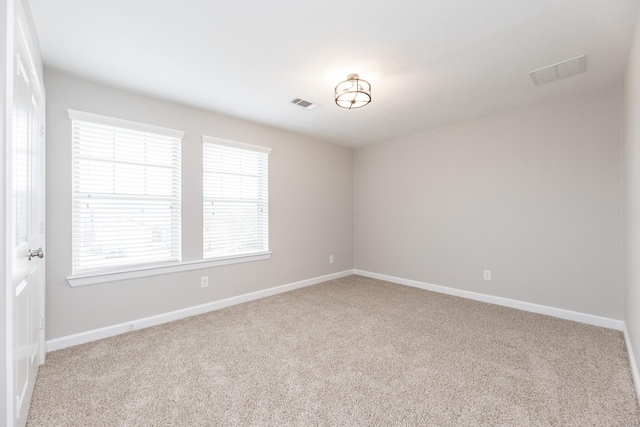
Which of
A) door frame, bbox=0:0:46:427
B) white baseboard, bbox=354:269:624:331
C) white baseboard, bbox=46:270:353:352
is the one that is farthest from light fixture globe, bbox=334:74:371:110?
white baseboard, bbox=354:269:624:331

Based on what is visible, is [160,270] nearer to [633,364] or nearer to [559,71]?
[633,364]

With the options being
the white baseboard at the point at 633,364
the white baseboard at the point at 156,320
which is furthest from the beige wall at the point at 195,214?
the white baseboard at the point at 633,364

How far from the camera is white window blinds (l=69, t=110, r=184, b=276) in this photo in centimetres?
269

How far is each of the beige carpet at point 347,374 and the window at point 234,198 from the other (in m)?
0.96

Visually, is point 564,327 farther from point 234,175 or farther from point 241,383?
point 234,175

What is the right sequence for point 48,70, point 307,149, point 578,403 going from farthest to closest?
point 307,149 → point 48,70 → point 578,403

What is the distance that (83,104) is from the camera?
2.69 metres

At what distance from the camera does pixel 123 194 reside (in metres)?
2.89

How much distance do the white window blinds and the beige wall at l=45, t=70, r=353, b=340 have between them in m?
0.08

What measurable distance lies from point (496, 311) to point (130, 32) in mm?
4390

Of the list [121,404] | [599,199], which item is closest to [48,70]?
[121,404]

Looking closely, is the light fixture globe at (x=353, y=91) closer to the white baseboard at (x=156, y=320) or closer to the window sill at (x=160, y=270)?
the window sill at (x=160, y=270)

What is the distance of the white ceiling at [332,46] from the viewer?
181cm

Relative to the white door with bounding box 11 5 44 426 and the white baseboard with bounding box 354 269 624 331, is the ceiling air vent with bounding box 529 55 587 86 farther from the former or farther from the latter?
the white door with bounding box 11 5 44 426
